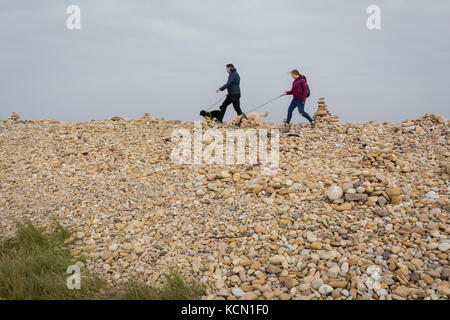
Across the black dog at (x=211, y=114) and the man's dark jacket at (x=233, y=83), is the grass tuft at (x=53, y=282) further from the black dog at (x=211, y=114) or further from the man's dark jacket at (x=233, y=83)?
the man's dark jacket at (x=233, y=83)

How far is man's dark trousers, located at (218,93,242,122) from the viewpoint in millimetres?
12660

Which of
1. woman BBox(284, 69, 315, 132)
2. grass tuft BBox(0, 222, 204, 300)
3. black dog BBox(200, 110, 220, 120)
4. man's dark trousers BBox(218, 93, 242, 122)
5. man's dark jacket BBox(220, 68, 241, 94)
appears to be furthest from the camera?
black dog BBox(200, 110, 220, 120)

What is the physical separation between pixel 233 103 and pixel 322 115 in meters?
3.27

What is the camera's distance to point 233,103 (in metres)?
12.8

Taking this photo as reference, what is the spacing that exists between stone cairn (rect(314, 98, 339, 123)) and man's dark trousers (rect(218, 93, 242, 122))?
2837 mm

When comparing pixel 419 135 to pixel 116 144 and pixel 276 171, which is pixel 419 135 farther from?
pixel 116 144

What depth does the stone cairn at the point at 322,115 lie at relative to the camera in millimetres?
12508

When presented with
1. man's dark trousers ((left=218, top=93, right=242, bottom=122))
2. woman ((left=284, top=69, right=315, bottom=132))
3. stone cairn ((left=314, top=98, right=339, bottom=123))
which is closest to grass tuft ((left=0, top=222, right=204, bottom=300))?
woman ((left=284, top=69, right=315, bottom=132))

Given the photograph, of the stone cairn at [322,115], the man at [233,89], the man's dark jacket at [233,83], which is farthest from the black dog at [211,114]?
the stone cairn at [322,115]

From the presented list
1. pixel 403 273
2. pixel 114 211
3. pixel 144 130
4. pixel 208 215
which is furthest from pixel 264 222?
pixel 144 130

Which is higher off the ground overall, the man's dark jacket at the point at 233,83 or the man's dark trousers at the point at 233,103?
the man's dark jacket at the point at 233,83

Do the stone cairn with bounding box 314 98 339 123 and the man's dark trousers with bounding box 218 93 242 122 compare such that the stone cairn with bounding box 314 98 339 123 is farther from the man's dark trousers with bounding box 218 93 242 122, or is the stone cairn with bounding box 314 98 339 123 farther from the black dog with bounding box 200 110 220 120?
the black dog with bounding box 200 110 220 120

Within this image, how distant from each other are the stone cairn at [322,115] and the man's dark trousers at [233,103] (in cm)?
284

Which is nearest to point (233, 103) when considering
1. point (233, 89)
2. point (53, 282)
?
point (233, 89)
